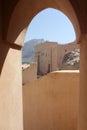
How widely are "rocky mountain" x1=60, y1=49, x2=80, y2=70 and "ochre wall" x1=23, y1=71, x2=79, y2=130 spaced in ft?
43.5

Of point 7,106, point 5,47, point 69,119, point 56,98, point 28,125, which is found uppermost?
point 5,47

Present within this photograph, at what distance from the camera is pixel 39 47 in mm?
24188

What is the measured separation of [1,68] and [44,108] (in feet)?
11.6

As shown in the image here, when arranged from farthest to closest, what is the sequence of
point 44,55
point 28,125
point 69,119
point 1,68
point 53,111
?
point 44,55 → point 28,125 → point 53,111 → point 69,119 → point 1,68

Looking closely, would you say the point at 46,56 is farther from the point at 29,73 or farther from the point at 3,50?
the point at 3,50

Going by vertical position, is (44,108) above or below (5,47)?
below

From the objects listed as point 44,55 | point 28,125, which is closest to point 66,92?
point 28,125

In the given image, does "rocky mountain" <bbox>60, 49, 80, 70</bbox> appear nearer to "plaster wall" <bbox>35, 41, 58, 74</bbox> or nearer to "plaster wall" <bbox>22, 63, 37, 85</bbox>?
"plaster wall" <bbox>35, 41, 58, 74</bbox>

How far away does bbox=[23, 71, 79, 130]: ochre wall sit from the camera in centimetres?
532

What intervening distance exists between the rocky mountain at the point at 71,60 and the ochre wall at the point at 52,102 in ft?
43.5

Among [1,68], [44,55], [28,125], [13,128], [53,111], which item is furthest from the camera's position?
[44,55]

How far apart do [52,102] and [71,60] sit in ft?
49.6

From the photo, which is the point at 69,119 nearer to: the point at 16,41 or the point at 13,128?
the point at 13,128

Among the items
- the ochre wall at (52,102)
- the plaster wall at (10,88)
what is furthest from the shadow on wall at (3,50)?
the ochre wall at (52,102)
